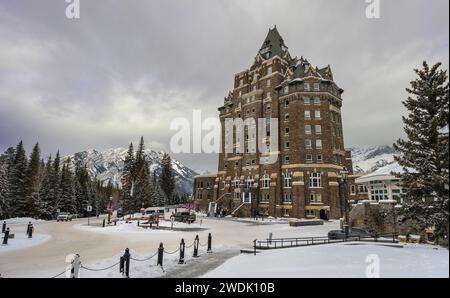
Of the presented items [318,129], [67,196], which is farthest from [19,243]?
[318,129]

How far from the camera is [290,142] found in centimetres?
5197

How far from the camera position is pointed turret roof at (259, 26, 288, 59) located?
60694 mm

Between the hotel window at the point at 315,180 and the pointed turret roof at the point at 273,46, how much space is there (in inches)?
1108

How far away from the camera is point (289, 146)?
52094 millimetres

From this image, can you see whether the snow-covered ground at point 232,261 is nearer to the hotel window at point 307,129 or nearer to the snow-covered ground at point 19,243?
the snow-covered ground at point 19,243

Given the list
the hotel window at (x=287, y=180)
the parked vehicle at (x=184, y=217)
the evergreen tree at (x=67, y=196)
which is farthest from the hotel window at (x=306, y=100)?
the evergreen tree at (x=67, y=196)

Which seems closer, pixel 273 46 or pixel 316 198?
pixel 316 198

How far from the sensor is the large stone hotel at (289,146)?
48531 millimetres

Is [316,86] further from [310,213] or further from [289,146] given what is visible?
[310,213]

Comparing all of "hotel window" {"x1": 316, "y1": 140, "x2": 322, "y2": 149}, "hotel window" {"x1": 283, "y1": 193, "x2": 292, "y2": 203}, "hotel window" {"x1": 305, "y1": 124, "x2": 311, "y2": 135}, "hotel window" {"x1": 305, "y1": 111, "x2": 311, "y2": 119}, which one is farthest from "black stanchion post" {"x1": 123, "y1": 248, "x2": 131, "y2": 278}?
"hotel window" {"x1": 305, "y1": 111, "x2": 311, "y2": 119}

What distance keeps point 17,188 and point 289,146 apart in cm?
5570
